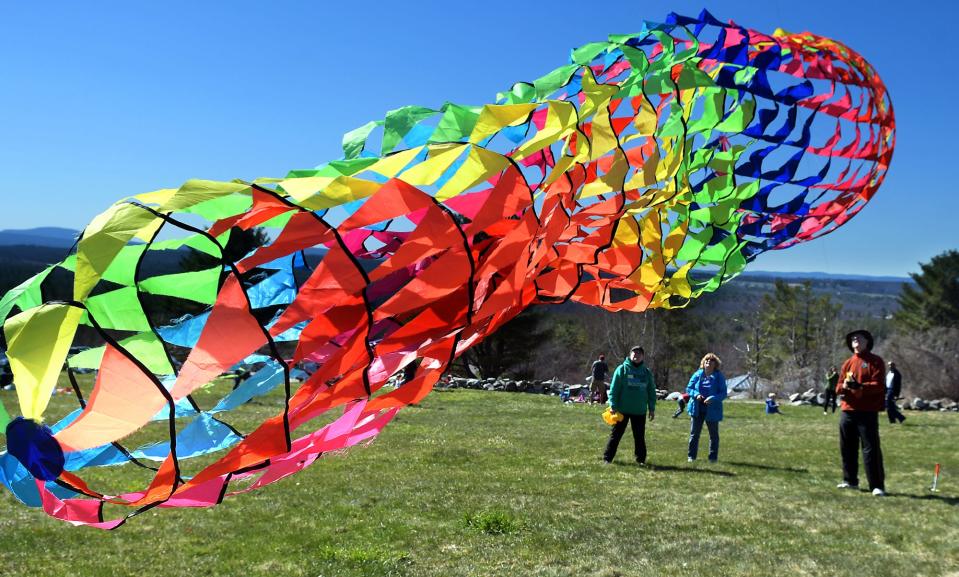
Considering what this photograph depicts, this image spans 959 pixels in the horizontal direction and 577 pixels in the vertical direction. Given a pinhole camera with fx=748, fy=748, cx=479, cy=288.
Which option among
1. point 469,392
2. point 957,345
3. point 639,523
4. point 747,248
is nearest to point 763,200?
point 747,248

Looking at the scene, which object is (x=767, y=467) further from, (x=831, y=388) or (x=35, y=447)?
(x=831, y=388)

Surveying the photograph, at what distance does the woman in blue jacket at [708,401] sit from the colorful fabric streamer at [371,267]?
20.8ft

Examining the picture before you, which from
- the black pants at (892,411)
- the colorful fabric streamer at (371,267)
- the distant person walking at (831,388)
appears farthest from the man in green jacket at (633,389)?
the distant person walking at (831,388)

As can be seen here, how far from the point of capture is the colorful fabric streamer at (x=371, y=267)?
1647 mm

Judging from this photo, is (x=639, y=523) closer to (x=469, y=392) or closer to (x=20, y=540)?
(x=20, y=540)

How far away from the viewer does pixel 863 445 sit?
291 inches

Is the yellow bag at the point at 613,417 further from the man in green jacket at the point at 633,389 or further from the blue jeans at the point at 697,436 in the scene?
the blue jeans at the point at 697,436

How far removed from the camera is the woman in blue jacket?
9.29 metres

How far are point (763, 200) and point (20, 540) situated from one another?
5639mm

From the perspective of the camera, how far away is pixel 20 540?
5.55m

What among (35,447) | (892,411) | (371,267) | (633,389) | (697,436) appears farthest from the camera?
(892,411)

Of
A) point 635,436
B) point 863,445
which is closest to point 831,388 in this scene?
point 635,436

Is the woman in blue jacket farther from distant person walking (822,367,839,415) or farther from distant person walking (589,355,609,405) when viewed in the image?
distant person walking (589,355,609,405)

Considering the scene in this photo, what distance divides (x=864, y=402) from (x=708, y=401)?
227 cm
